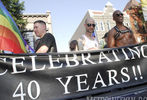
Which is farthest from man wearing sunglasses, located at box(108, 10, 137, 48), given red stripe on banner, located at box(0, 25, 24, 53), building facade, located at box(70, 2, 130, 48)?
building facade, located at box(70, 2, 130, 48)

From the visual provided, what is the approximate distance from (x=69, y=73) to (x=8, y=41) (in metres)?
1.65

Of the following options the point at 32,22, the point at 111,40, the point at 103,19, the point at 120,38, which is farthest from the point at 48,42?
the point at 103,19

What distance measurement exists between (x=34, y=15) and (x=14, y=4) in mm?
6401

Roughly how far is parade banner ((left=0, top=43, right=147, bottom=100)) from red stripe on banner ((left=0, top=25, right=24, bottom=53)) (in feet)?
3.27

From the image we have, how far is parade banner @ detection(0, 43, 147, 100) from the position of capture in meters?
1.93

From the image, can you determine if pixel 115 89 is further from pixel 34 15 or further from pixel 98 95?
pixel 34 15

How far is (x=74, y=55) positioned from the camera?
88.2 inches

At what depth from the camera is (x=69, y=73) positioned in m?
2.11

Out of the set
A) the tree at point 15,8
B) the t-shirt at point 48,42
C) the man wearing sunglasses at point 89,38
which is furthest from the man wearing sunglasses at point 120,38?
the tree at point 15,8

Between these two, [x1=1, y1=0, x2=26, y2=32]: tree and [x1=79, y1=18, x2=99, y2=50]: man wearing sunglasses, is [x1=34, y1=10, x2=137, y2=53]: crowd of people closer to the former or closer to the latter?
[x1=79, y1=18, x2=99, y2=50]: man wearing sunglasses

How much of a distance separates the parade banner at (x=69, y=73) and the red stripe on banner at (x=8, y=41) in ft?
3.27

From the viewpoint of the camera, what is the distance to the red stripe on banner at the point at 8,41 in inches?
116

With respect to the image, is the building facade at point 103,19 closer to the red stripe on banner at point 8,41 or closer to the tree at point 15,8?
the tree at point 15,8

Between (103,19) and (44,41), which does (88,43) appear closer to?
(44,41)
